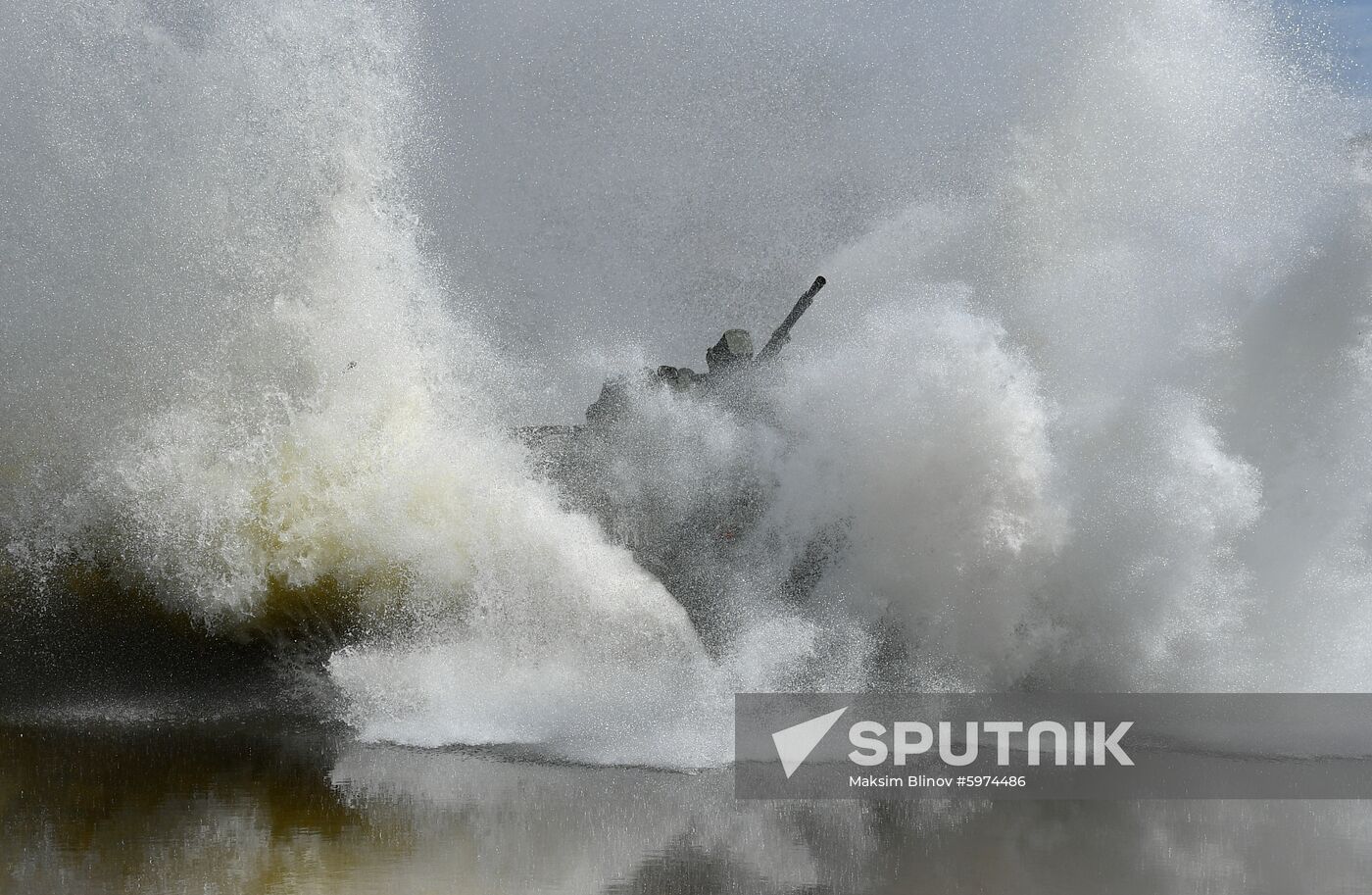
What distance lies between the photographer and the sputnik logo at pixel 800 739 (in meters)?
10.2

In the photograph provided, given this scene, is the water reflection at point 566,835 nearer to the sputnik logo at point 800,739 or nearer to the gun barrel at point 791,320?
the sputnik logo at point 800,739

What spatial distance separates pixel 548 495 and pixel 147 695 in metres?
4.52

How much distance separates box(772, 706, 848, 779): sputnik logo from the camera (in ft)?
33.4

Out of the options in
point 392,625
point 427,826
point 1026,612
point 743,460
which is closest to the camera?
point 427,826

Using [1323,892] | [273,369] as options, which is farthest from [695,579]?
[1323,892]

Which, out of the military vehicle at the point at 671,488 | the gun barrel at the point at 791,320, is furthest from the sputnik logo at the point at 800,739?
the gun barrel at the point at 791,320

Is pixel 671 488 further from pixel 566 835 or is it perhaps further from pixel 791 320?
pixel 566 835

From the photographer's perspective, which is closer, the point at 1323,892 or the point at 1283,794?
the point at 1323,892

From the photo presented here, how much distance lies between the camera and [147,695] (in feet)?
42.4

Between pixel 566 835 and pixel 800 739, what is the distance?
3.65 m

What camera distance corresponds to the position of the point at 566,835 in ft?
25.1

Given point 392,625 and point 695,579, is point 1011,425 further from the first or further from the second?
point 392,625

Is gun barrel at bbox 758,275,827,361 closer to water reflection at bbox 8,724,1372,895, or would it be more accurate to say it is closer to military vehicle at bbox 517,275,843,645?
military vehicle at bbox 517,275,843,645

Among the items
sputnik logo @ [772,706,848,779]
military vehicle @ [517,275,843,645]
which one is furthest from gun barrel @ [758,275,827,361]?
sputnik logo @ [772,706,848,779]
